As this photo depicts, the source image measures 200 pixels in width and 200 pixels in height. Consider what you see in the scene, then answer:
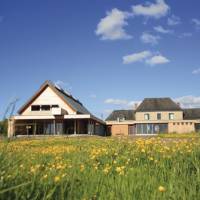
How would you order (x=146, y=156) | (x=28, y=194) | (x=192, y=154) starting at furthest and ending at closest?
(x=146, y=156)
(x=192, y=154)
(x=28, y=194)

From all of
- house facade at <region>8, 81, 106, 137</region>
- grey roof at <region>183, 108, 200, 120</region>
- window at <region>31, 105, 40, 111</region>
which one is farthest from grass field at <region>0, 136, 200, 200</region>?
grey roof at <region>183, 108, 200, 120</region>

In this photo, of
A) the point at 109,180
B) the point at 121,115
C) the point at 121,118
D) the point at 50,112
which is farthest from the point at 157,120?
the point at 109,180

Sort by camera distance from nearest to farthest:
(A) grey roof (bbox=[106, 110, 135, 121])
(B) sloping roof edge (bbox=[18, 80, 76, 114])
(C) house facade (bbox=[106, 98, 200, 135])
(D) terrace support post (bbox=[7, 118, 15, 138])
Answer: (D) terrace support post (bbox=[7, 118, 15, 138]) < (B) sloping roof edge (bbox=[18, 80, 76, 114]) < (C) house facade (bbox=[106, 98, 200, 135]) < (A) grey roof (bbox=[106, 110, 135, 121])

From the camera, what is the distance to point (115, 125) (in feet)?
229

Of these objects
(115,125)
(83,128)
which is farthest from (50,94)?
(115,125)

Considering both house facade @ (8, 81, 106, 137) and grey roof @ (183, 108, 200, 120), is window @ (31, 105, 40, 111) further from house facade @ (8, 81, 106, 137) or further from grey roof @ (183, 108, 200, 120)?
grey roof @ (183, 108, 200, 120)

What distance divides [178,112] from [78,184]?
208ft

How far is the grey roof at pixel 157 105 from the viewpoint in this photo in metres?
67.3

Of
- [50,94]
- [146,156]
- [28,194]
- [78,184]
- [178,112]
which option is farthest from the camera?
[178,112]

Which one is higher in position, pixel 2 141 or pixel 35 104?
pixel 35 104

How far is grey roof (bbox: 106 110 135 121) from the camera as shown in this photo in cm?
7251

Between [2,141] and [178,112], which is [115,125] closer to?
[178,112]

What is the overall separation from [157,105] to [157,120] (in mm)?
3387

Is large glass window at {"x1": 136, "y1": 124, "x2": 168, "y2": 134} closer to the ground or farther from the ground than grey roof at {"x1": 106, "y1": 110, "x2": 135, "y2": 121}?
closer to the ground
